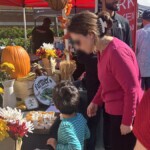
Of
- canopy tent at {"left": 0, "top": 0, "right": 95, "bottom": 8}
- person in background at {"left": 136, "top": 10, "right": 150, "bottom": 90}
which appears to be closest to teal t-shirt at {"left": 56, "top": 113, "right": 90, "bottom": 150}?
person in background at {"left": 136, "top": 10, "right": 150, "bottom": 90}

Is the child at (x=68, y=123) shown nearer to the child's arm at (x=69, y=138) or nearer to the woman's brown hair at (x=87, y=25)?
the child's arm at (x=69, y=138)

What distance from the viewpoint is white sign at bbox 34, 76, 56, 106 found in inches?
163

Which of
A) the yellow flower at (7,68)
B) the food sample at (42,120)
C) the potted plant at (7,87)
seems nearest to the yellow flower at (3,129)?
the food sample at (42,120)

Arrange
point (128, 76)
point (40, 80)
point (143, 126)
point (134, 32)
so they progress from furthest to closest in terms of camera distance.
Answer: point (134, 32) < point (40, 80) < point (128, 76) < point (143, 126)

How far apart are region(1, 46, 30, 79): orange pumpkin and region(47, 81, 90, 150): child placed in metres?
1.79

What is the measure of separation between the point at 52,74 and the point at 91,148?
1.31 m

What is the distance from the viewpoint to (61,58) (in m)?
4.81

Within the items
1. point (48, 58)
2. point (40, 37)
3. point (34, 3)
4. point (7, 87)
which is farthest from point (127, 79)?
point (34, 3)

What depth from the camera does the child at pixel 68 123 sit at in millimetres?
2525

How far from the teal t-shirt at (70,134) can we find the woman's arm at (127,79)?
41 cm

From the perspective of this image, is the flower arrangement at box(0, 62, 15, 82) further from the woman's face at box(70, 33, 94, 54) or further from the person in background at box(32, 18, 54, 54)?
the person in background at box(32, 18, 54, 54)

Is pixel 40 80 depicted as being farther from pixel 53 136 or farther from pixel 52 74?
pixel 53 136

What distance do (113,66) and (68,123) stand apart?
1.83 feet

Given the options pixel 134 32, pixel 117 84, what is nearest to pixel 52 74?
pixel 134 32
